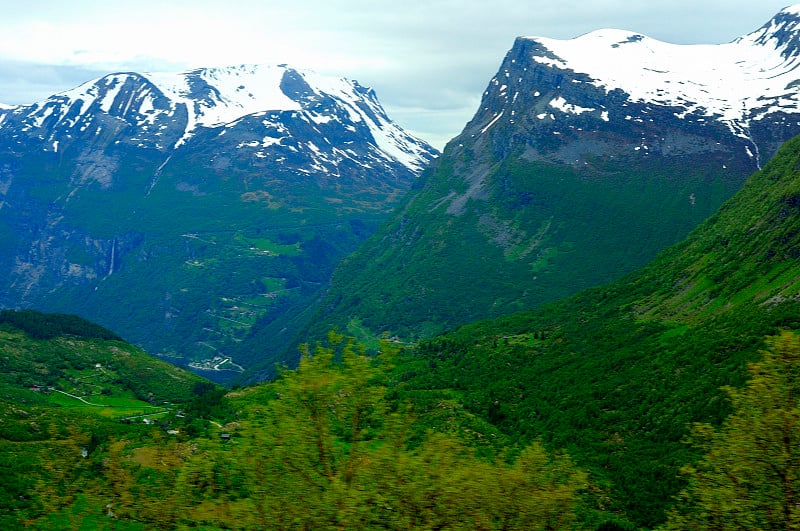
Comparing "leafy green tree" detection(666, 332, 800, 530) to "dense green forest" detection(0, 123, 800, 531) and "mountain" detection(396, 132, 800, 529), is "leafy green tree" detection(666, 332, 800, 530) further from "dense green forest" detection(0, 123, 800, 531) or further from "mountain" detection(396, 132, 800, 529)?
"mountain" detection(396, 132, 800, 529)

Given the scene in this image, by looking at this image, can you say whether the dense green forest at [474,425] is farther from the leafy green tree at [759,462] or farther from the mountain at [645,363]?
the mountain at [645,363]

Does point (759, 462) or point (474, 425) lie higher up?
point (759, 462)

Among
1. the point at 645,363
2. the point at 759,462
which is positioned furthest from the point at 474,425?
the point at 759,462

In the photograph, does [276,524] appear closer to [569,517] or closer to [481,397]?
[569,517]

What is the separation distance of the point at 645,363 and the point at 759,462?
363ft

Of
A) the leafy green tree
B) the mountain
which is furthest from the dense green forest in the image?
the mountain

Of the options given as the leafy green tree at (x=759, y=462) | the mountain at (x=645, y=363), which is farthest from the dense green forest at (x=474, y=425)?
the mountain at (x=645, y=363)

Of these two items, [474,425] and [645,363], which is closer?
[474,425]

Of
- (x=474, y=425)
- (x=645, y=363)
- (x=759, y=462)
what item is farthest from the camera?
(x=645, y=363)

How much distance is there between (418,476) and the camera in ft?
108

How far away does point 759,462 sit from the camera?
3178 centimetres

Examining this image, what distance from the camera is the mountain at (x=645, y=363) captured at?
102m

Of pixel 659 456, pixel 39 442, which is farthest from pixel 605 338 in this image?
pixel 39 442

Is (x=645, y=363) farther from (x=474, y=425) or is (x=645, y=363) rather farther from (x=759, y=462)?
(x=759, y=462)
